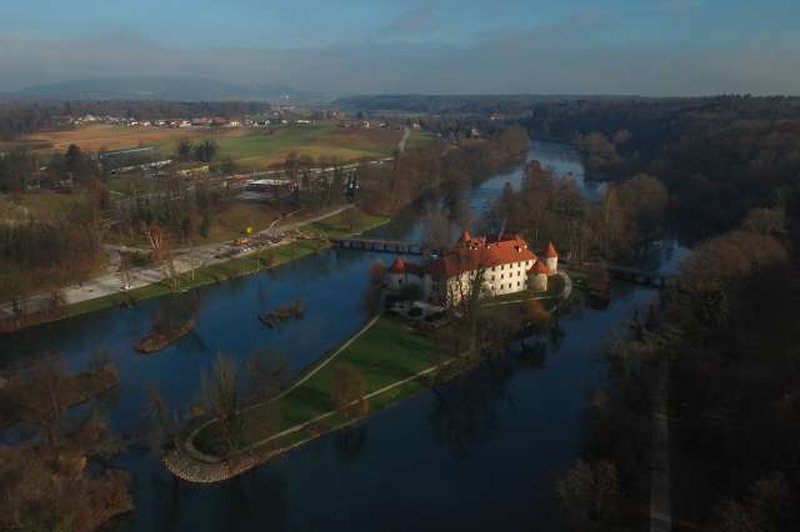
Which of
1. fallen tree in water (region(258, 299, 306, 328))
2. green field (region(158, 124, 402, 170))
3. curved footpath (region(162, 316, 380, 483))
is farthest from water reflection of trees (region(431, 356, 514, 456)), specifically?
green field (region(158, 124, 402, 170))

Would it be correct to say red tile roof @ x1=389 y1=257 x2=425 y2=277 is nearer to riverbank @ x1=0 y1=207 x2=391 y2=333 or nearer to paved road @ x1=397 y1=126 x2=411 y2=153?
riverbank @ x1=0 y1=207 x2=391 y2=333

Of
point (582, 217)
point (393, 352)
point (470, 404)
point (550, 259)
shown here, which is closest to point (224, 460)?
point (470, 404)

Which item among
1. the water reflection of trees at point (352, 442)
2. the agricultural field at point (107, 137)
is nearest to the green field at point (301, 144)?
the agricultural field at point (107, 137)

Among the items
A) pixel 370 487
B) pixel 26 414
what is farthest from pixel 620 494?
pixel 26 414

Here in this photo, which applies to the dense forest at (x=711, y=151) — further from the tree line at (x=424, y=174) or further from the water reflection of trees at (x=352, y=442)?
the water reflection of trees at (x=352, y=442)

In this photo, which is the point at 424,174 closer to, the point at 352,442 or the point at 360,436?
the point at 360,436
